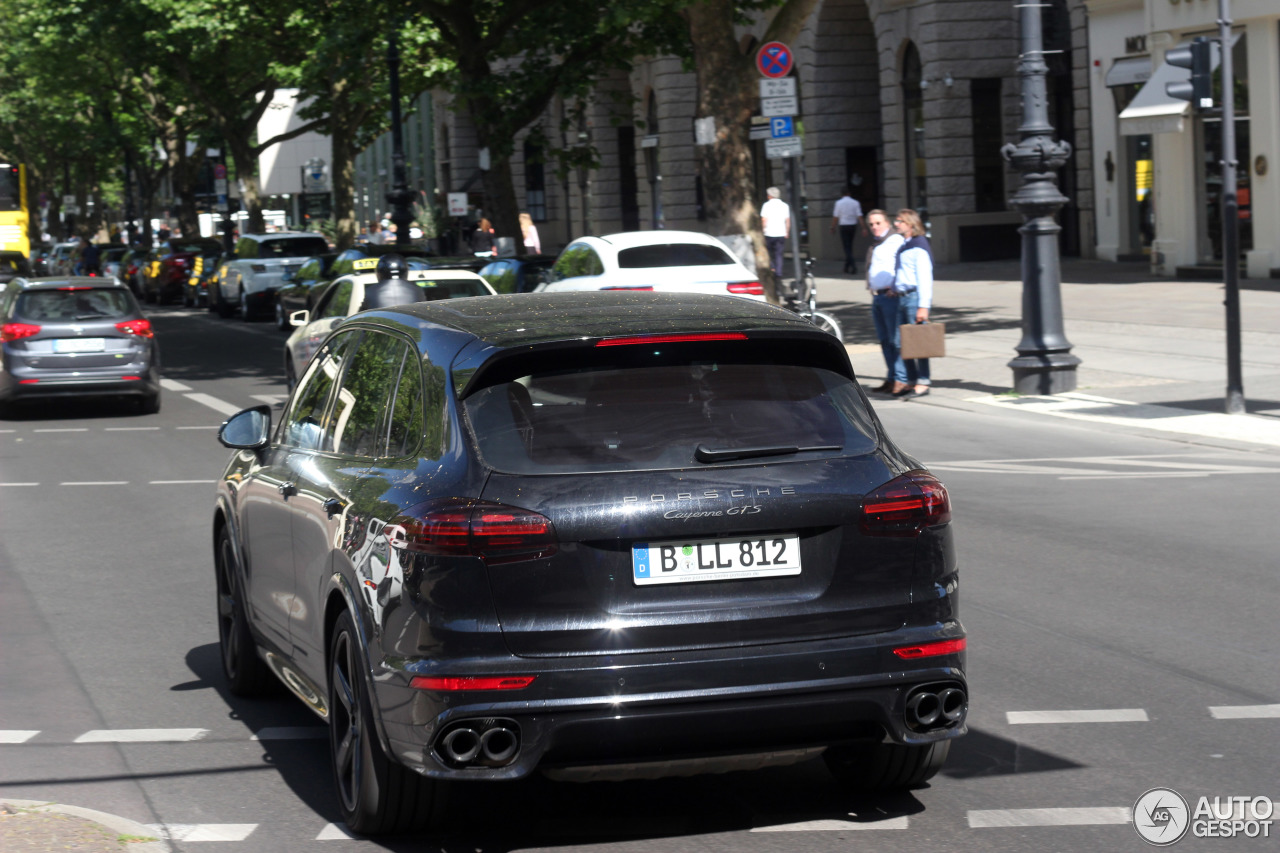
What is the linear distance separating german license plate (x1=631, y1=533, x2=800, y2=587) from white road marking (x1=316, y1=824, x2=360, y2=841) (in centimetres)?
129

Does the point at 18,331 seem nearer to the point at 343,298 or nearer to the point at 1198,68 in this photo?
the point at 343,298

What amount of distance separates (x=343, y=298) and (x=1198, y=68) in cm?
929

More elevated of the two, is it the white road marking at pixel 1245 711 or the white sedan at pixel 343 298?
the white sedan at pixel 343 298

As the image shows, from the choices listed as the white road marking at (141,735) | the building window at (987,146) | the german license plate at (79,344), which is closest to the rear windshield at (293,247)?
the building window at (987,146)

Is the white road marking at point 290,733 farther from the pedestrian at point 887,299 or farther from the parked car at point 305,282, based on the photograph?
the parked car at point 305,282

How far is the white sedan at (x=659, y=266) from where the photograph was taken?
67.3 feet

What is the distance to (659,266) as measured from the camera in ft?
68.3

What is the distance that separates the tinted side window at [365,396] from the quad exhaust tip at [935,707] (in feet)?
5.78

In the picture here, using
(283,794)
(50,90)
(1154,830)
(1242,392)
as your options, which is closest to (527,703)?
(283,794)

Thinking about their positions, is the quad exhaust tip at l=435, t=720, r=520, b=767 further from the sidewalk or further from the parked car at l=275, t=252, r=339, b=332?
the parked car at l=275, t=252, r=339, b=332

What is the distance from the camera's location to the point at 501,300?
5.85 meters

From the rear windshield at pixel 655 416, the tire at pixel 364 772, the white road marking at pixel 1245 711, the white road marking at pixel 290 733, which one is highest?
the rear windshield at pixel 655 416

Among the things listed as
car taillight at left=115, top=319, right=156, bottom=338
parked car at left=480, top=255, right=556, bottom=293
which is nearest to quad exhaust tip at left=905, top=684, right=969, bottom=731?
car taillight at left=115, top=319, right=156, bottom=338

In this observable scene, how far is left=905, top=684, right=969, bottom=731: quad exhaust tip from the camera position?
484 centimetres
